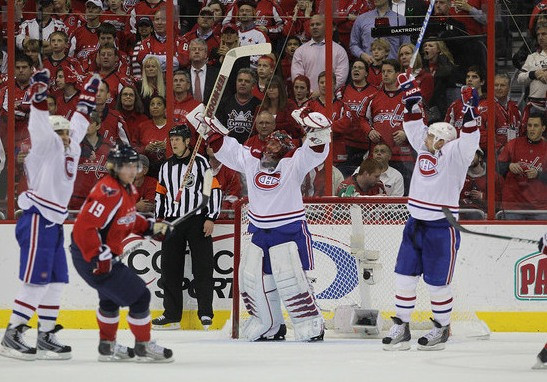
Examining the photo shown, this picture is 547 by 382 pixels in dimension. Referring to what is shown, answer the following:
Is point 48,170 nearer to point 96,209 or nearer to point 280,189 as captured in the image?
point 96,209

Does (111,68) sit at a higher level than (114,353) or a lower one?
higher

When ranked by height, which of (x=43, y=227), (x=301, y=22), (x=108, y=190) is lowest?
(x=43, y=227)

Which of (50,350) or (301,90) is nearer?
(50,350)

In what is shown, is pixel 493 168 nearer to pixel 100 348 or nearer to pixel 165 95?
pixel 165 95

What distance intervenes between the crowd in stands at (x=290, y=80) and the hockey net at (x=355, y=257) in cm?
21

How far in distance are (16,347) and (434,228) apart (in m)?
2.48

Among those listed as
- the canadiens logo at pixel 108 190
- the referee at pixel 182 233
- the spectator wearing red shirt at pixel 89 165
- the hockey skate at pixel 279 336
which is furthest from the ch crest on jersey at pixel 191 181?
the canadiens logo at pixel 108 190

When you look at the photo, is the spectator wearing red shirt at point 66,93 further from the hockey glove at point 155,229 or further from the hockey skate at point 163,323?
the hockey glove at point 155,229

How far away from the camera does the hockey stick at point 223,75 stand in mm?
8031

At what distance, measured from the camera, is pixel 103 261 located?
6062 mm

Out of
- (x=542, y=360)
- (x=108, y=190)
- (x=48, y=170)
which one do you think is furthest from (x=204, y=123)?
(x=542, y=360)

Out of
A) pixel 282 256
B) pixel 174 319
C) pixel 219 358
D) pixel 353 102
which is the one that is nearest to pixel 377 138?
pixel 353 102

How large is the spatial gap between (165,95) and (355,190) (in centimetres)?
153

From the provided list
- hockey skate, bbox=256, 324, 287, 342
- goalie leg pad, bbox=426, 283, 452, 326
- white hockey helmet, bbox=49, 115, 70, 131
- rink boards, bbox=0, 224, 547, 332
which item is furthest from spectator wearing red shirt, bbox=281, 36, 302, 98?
white hockey helmet, bbox=49, 115, 70, 131
